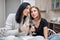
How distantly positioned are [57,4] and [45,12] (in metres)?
0.36

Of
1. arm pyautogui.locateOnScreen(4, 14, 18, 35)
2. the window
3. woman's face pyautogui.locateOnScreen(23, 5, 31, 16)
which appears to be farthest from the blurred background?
woman's face pyautogui.locateOnScreen(23, 5, 31, 16)

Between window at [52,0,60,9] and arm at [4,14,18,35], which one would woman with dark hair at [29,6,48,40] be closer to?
arm at [4,14,18,35]

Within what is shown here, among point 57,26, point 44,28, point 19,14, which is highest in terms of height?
point 19,14

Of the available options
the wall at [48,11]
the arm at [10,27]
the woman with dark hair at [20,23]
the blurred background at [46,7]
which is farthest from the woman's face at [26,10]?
the wall at [48,11]

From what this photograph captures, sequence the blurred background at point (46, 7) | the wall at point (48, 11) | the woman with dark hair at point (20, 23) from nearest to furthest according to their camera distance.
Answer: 1. the woman with dark hair at point (20, 23)
2. the blurred background at point (46, 7)
3. the wall at point (48, 11)

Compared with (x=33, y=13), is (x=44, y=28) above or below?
below

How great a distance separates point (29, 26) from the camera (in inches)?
→ 46.1

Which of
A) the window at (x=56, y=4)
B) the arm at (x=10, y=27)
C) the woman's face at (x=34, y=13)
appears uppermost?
the window at (x=56, y=4)

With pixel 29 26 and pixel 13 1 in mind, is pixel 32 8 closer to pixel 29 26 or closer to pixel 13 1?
pixel 29 26

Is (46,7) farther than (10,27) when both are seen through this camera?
Yes

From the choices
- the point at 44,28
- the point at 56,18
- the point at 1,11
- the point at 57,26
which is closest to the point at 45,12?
the point at 56,18

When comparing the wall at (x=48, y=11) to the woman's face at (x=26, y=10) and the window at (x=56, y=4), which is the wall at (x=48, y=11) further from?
the woman's face at (x=26, y=10)

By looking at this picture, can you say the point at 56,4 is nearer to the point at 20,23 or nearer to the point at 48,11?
the point at 48,11

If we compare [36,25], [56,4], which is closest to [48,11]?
[56,4]
